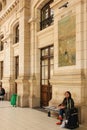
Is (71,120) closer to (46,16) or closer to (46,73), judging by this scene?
(46,73)

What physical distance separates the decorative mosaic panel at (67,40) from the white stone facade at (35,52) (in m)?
0.21

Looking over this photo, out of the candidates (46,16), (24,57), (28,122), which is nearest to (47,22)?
(46,16)

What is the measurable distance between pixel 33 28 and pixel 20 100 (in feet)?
13.1

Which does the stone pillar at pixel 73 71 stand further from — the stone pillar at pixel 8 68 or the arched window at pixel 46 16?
the stone pillar at pixel 8 68

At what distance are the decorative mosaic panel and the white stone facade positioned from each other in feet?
0.68

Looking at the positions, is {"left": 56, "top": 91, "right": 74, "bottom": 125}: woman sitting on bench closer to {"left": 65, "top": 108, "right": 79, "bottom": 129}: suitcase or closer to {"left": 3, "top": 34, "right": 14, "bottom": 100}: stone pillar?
{"left": 65, "top": 108, "right": 79, "bottom": 129}: suitcase

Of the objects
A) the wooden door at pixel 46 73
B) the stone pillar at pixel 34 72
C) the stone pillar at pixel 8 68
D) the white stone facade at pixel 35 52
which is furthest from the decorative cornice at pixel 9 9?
the wooden door at pixel 46 73

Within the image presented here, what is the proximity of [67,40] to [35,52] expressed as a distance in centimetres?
403

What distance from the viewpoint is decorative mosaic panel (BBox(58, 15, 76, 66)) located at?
9.12 metres

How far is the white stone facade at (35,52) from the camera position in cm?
872

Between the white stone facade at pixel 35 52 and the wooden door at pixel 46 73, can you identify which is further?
the wooden door at pixel 46 73

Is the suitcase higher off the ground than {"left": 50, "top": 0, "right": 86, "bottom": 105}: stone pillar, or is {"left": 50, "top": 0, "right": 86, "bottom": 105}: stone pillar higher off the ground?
{"left": 50, "top": 0, "right": 86, "bottom": 105}: stone pillar

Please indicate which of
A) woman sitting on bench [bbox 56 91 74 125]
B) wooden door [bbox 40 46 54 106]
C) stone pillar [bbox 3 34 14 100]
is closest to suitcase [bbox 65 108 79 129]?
woman sitting on bench [bbox 56 91 74 125]

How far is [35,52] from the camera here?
43.6 feet
